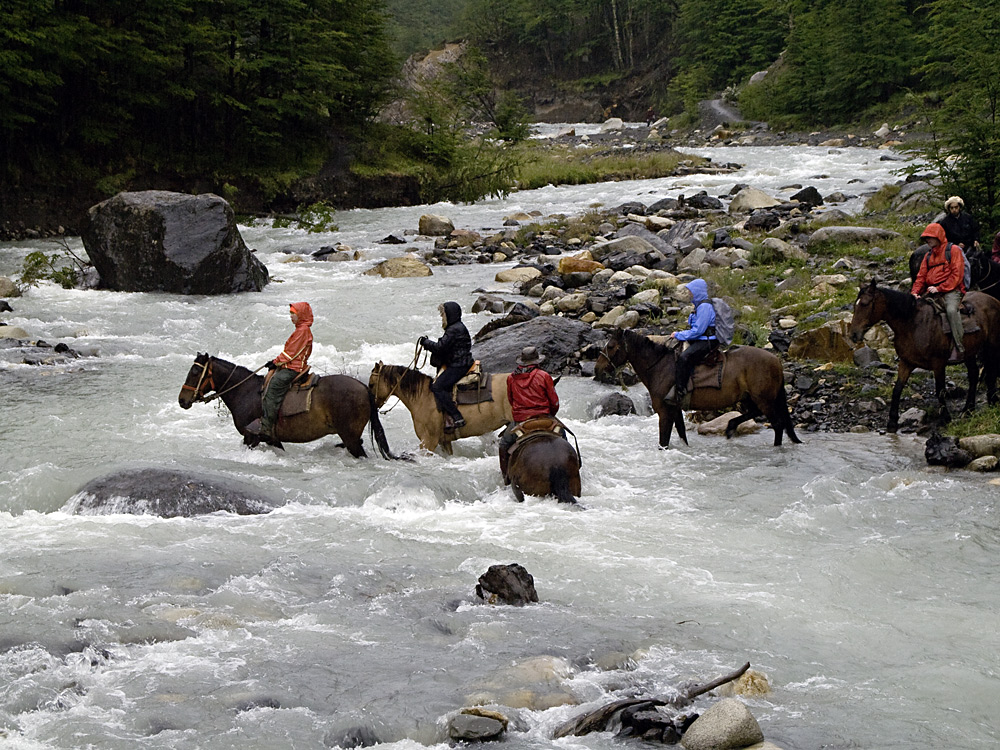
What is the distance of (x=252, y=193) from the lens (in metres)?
35.5

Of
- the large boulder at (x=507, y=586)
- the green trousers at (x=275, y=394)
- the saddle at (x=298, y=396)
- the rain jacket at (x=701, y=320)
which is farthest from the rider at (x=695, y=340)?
the large boulder at (x=507, y=586)

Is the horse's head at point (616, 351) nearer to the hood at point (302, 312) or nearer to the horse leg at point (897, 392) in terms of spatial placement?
the horse leg at point (897, 392)

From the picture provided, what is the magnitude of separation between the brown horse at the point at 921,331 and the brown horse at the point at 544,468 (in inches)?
177

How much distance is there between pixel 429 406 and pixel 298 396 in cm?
158

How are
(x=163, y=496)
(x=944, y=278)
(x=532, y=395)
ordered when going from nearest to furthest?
1. (x=163, y=496)
2. (x=532, y=395)
3. (x=944, y=278)

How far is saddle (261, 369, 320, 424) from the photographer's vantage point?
39.0 ft

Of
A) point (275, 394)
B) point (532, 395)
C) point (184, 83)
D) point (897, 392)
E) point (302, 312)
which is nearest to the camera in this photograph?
point (532, 395)

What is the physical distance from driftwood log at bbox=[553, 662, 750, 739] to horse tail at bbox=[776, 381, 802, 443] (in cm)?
683

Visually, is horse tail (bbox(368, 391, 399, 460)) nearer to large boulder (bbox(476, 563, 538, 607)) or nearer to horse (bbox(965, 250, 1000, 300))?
large boulder (bbox(476, 563, 538, 607))

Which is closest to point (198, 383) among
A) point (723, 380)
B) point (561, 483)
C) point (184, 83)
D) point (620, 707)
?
point (561, 483)

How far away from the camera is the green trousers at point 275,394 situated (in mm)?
11859

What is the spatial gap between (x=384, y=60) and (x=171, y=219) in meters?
21.0

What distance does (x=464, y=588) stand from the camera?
27.0ft

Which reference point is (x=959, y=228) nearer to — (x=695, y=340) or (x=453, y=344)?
(x=695, y=340)
